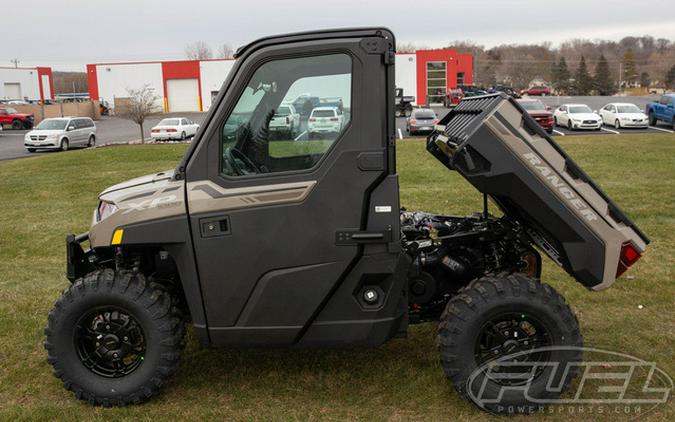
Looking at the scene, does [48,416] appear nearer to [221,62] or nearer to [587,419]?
[587,419]

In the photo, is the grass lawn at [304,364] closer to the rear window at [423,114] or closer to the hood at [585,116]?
the rear window at [423,114]

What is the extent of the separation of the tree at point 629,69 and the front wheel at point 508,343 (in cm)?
12137

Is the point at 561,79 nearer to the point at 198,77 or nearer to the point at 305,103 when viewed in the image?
the point at 198,77

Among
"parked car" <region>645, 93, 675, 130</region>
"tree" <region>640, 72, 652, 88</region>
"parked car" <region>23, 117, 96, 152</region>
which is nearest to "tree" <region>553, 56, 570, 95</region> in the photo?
"tree" <region>640, 72, 652, 88</region>

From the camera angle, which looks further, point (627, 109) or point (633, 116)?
point (627, 109)

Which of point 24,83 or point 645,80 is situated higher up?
point 24,83

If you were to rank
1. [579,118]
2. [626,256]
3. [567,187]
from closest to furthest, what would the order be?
[567,187] → [626,256] → [579,118]

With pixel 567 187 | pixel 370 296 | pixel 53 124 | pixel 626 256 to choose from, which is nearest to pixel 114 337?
pixel 370 296

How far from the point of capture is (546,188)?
158 inches

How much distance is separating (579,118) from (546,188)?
33.4 m

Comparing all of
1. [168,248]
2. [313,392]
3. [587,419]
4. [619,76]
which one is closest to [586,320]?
[587,419]

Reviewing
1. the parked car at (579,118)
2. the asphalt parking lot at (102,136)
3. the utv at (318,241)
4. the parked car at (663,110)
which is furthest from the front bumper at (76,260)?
the parked car at (663,110)

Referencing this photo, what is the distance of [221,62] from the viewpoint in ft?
231

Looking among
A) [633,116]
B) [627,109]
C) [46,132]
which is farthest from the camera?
[627,109]
